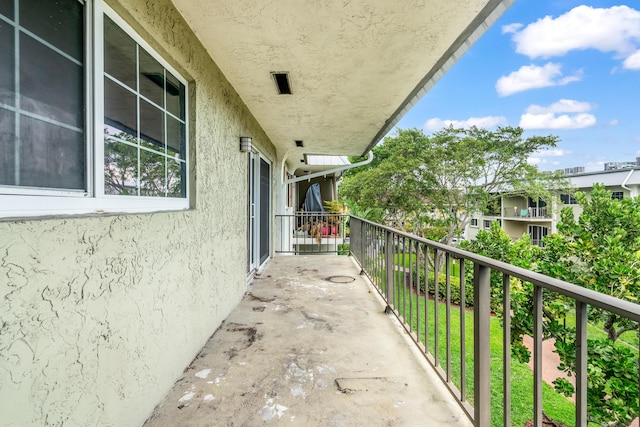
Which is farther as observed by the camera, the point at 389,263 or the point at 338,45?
the point at 389,263

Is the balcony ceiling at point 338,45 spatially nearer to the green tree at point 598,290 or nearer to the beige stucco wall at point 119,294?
the beige stucco wall at point 119,294

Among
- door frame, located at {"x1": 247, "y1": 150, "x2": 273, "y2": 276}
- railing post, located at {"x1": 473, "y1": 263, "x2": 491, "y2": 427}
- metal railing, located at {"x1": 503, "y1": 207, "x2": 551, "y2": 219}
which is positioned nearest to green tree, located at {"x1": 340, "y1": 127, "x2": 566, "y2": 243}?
door frame, located at {"x1": 247, "y1": 150, "x2": 273, "y2": 276}

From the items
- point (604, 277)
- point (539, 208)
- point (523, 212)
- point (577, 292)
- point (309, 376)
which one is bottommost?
point (309, 376)

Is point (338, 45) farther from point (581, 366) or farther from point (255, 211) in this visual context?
point (255, 211)

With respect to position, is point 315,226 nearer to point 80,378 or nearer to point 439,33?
point 439,33

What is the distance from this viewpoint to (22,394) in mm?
1005

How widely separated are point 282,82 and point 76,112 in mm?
2226

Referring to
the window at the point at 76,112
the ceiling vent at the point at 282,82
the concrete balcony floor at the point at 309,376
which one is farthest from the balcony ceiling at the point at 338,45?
the concrete balcony floor at the point at 309,376

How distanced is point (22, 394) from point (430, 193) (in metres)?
12.1

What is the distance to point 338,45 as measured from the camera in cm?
245

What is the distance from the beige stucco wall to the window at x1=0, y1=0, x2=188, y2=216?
122 mm

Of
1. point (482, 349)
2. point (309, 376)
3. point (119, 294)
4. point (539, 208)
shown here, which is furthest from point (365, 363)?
point (539, 208)

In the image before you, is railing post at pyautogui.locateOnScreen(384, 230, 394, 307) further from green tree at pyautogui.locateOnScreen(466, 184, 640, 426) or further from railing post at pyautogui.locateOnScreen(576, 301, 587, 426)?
railing post at pyautogui.locateOnScreen(576, 301, 587, 426)

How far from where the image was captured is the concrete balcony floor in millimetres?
1699
